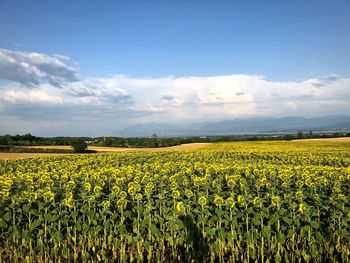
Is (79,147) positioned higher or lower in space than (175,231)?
higher

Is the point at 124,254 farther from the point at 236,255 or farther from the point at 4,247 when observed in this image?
the point at 4,247

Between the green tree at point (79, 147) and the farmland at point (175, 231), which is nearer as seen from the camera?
the farmland at point (175, 231)

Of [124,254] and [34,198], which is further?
[34,198]

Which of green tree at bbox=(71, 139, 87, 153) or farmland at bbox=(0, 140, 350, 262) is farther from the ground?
green tree at bbox=(71, 139, 87, 153)

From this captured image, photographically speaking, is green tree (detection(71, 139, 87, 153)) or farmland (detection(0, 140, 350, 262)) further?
green tree (detection(71, 139, 87, 153))

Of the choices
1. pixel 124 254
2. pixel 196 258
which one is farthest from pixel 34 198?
pixel 196 258

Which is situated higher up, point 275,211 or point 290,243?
point 275,211

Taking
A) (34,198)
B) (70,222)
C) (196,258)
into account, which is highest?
(34,198)

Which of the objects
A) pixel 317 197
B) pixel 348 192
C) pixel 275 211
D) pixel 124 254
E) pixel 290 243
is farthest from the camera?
pixel 348 192

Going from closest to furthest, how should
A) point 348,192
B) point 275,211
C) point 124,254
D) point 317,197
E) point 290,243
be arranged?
point 124,254
point 290,243
point 275,211
point 317,197
point 348,192

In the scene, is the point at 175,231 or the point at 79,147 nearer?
the point at 175,231

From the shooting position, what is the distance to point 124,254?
21.2ft

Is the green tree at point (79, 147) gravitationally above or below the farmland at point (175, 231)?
above

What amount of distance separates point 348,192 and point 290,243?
3700 millimetres
